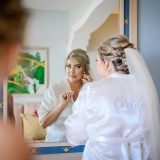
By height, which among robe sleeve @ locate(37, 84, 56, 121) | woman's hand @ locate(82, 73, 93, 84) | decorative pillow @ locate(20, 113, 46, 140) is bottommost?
decorative pillow @ locate(20, 113, 46, 140)

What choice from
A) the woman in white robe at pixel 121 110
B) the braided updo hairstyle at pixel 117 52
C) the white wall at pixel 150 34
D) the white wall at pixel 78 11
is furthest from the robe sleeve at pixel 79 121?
the white wall at pixel 150 34

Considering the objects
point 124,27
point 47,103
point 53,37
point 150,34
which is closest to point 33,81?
point 47,103

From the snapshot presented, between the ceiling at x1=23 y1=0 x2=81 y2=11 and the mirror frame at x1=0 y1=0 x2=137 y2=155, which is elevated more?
the ceiling at x1=23 y1=0 x2=81 y2=11

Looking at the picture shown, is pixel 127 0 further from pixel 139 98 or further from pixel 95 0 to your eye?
pixel 139 98

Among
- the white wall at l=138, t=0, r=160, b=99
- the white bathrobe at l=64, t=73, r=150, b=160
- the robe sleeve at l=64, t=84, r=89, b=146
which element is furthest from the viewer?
the white wall at l=138, t=0, r=160, b=99

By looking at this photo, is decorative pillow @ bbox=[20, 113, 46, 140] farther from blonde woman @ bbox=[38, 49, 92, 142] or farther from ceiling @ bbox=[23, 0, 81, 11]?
ceiling @ bbox=[23, 0, 81, 11]

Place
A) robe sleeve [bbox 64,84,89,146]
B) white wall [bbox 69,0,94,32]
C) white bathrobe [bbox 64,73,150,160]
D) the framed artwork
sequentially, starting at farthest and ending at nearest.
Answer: white wall [bbox 69,0,94,32] < the framed artwork < robe sleeve [bbox 64,84,89,146] < white bathrobe [bbox 64,73,150,160]

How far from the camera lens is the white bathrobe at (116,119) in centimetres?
108

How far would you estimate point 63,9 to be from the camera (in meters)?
1.44

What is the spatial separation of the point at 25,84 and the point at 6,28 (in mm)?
1144

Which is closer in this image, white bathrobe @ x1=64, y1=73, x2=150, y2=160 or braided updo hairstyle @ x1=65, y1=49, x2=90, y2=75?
white bathrobe @ x1=64, y1=73, x2=150, y2=160

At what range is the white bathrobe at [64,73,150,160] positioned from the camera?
1076 mm

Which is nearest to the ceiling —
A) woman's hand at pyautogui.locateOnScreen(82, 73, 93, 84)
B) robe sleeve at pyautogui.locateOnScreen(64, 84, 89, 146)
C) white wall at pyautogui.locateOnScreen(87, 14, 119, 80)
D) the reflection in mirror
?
the reflection in mirror

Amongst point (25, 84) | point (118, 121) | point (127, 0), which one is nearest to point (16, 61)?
point (118, 121)
